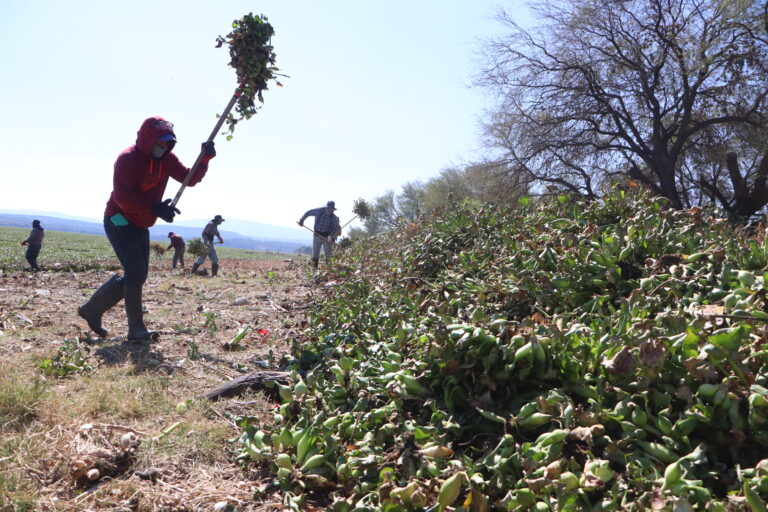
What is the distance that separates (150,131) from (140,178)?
44 cm

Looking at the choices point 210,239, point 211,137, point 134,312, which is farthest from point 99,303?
point 210,239

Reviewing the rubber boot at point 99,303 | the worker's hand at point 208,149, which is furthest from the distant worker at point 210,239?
the rubber boot at point 99,303

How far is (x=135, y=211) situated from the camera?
454 centimetres

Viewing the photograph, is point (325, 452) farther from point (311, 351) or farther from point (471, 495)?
point (311, 351)

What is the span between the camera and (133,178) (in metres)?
4.52

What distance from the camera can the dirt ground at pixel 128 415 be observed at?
2.18 meters

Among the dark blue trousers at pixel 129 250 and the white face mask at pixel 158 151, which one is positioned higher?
the white face mask at pixel 158 151

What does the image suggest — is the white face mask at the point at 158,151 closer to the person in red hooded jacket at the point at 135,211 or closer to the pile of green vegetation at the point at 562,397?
the person in red hooded jacket at the point at 135,211

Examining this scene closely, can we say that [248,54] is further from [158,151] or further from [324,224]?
[324,224]

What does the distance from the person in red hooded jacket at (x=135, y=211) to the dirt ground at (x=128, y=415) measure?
308 millimetres

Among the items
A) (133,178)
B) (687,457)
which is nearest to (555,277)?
(687,457)

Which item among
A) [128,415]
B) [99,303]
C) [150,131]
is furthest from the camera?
[99,303]

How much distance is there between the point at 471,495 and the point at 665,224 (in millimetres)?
2841

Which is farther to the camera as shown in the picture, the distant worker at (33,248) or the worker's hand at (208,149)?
the distant worker at (33,248)
